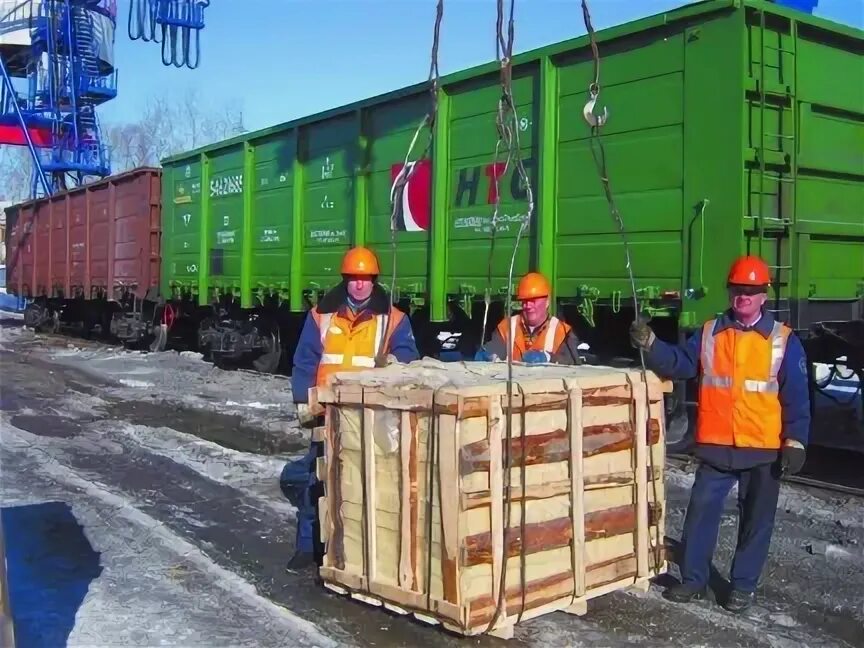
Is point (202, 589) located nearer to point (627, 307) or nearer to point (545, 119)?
point (627, 307)

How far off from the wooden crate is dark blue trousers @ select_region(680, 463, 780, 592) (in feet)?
1.05

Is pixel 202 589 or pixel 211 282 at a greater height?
pixel 211 282

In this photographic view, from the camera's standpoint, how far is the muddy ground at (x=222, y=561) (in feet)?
13.2

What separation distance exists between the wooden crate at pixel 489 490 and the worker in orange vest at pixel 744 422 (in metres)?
0.33

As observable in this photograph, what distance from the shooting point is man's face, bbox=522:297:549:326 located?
511 cm

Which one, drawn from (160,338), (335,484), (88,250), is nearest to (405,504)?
(335,484)

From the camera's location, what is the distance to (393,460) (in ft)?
12.4

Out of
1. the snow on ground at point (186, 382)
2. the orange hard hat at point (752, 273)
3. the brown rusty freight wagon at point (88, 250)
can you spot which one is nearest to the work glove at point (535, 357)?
the orange hard hat at point (752, 273)

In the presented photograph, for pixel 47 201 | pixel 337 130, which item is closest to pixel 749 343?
pixel 337 130

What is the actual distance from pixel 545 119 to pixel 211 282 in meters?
7.82

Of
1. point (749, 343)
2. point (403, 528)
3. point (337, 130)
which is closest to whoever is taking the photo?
point (403, 528)

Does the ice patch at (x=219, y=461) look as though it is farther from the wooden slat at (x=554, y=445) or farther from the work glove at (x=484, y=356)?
the wooden slat at (x=554, y=445)

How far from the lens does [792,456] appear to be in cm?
420

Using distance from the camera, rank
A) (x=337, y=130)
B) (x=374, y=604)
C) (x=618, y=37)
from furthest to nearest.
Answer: (x=337, y=130) → (x=618, y=37) → (x=374, y=604)
